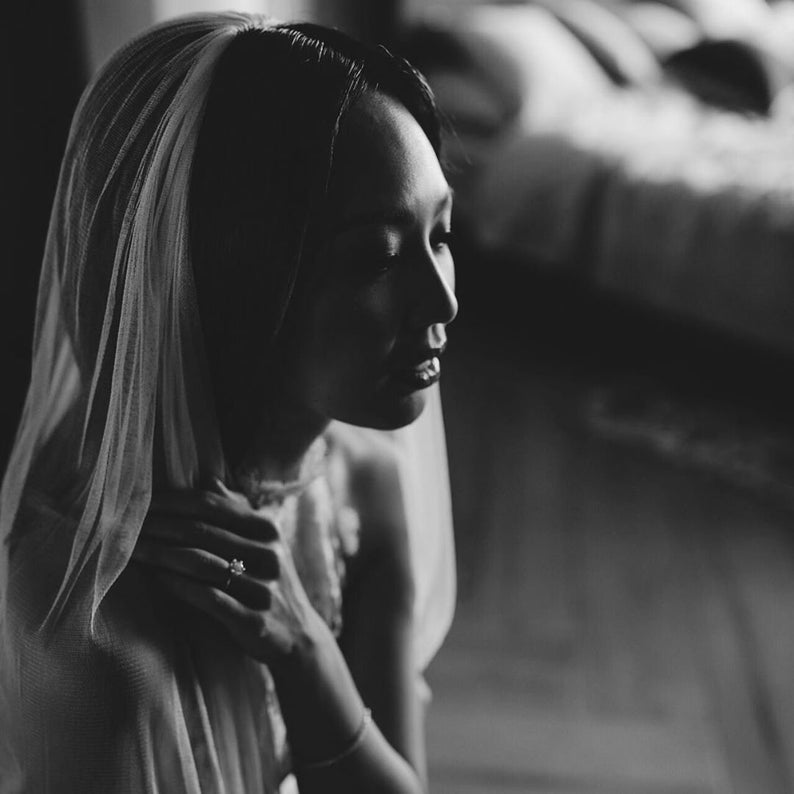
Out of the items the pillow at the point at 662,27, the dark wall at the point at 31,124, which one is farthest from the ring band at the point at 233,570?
the pillow at the point at 662,27

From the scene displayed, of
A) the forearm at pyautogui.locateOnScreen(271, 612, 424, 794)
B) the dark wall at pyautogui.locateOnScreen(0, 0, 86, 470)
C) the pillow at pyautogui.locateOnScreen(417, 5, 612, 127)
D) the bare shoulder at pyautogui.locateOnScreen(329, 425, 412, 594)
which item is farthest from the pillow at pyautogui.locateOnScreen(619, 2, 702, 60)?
Result: the forearm at pyautogui.locateOnScreen(271, 612, 424, 794)

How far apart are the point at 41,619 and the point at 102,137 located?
317mm

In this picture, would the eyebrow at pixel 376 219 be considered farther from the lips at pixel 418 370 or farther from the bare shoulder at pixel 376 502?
the bare shoulder at pixel 376 502

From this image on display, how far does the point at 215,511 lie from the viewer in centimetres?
69

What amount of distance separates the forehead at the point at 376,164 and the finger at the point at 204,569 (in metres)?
0.24

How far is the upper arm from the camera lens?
89 centimetres

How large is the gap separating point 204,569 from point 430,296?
228mm

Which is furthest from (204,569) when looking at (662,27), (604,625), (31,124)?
(662,27)

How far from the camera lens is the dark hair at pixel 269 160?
2.05 ft

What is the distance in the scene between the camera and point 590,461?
2.49 metres

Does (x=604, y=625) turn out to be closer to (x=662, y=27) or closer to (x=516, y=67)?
(x=516, y=67)

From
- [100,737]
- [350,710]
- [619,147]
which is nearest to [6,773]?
[100,737]

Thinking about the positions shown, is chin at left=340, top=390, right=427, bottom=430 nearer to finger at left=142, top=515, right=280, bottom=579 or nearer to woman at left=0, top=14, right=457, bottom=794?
woman at left=0, top=14, right=457, bottom=794

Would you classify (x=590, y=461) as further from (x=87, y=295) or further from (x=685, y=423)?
(x=87, y=295)
